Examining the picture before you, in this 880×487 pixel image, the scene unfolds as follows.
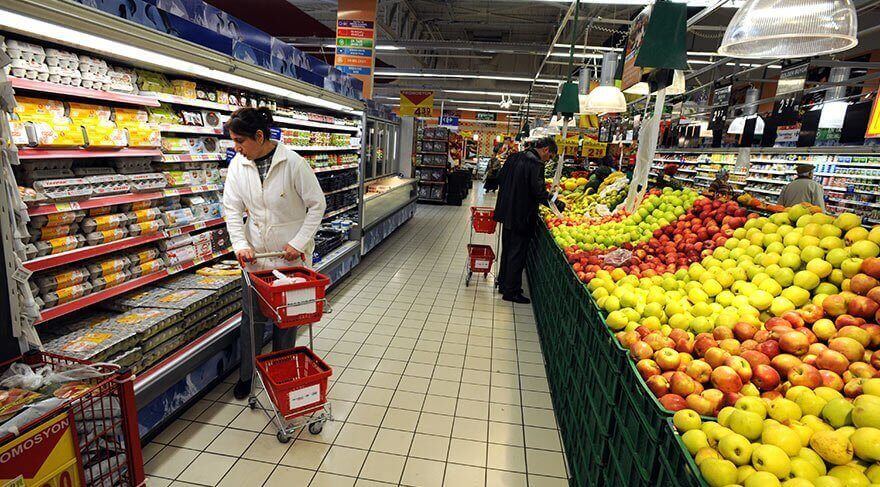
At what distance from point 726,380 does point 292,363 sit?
104 inches

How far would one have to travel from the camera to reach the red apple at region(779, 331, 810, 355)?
5.51 ft

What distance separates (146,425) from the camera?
268 cm

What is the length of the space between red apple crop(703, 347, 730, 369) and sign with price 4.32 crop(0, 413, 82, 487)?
7.55 ft

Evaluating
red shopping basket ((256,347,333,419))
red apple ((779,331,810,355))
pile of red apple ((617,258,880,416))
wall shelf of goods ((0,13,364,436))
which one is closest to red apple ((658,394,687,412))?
pile of red apple ((617,258,880,416))

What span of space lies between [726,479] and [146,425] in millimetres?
2882

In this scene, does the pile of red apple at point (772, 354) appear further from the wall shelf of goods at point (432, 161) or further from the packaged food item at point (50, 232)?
the wall shelf of goods at point (432, 161)

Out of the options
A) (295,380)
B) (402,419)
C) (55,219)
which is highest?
(55,219)

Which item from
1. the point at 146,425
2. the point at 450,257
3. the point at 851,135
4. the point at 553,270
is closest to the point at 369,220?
the point at 450,257

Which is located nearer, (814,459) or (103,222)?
(814,459)

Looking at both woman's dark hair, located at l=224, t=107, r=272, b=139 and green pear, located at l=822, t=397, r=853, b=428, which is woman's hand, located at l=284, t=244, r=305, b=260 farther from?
green pear, located at l=822, t=397, r=853, b=428

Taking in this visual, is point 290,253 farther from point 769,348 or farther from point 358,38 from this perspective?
point 358,38

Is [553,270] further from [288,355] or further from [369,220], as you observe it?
[369,220]

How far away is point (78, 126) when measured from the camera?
8.28 feet

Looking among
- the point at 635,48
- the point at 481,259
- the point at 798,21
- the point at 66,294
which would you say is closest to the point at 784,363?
the point at 798,21
